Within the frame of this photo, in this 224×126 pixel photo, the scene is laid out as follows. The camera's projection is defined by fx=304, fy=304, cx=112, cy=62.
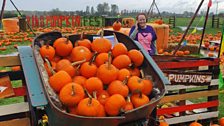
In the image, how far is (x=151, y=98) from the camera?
8.20ft

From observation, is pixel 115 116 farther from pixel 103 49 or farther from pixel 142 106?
pixel 103 49

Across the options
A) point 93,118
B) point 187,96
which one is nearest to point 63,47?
point 93,118

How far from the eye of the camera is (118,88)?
2.30 m

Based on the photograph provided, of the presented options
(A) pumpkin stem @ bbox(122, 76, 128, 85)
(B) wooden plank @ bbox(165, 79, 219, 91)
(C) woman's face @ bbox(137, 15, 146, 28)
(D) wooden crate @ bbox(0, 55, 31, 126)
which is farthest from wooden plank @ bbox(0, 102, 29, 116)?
(C) woman's face @ bbox(137, 15, 146, 28)

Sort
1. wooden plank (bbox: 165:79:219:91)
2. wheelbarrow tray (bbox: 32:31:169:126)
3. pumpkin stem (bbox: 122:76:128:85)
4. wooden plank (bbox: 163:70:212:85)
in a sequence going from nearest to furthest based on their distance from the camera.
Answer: wheelbarrow tray (bbox: 32:31:169:126) < pumpkin stem (bbox: 122:76:128:85) < wooden plank (bbox: 163:70:212:85) < wooden plank (bbox: 165:79:219:91)

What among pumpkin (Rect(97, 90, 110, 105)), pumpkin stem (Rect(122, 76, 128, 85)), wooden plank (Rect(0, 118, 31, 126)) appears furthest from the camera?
wooden plank (Rect(0, 118, 31, 126))

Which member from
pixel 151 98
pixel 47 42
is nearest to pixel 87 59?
pixel 47 42

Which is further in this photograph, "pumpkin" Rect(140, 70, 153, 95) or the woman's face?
the woman's face

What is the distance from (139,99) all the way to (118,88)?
179mm

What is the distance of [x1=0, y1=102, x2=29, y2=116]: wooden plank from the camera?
2.88 m

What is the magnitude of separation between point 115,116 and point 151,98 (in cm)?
47

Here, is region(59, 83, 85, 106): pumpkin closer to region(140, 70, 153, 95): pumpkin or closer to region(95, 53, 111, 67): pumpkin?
region(95, 53, 111, 67): pumpkin

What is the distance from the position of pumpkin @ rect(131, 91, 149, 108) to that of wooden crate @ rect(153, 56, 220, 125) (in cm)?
143

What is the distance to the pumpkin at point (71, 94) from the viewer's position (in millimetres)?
2146
